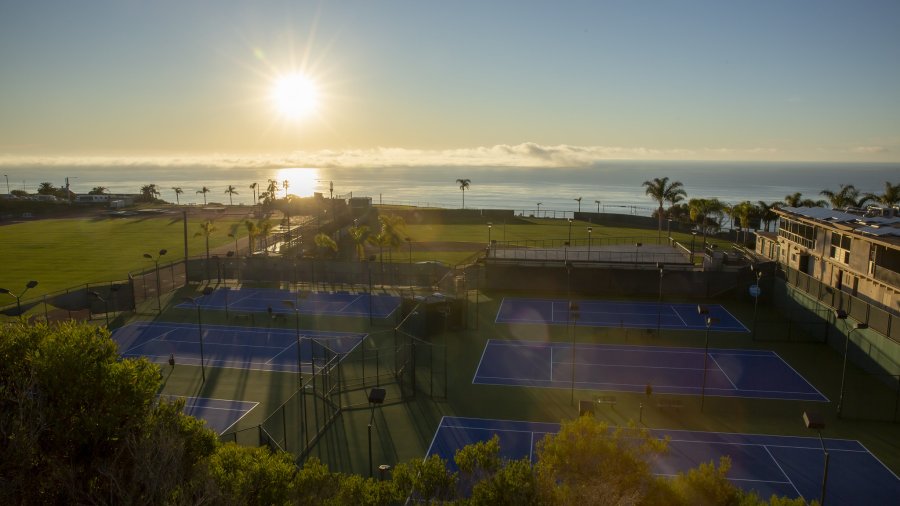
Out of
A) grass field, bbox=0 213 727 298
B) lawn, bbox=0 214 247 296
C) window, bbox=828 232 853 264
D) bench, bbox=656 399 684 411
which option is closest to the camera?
bench, bbox=656 399 684 411

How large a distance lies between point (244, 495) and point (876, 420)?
75.3ft

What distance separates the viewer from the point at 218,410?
2294 centimetres

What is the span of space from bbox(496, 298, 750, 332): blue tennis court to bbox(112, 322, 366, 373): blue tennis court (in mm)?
11900

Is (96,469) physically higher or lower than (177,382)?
higher

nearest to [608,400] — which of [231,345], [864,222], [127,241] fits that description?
[231,345]

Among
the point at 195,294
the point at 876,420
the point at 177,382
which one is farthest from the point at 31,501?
the point at 195,294

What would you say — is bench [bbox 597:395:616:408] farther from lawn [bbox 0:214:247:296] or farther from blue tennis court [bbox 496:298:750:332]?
lawn [bbox 0:214:247:296]

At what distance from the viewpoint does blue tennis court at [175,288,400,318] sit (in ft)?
124

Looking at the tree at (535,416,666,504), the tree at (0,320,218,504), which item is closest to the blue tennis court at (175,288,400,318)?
the tree at (0,320,218,504)

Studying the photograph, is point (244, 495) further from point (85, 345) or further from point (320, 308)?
point (320, 308)

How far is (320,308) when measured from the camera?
38.6m

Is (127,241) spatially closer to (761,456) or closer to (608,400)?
(608,400)

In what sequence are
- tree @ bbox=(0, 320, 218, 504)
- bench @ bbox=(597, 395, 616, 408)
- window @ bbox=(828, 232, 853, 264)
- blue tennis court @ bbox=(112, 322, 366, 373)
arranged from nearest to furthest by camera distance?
tree @ bbox=(0, 320, 218, 504) → bench @ bbox=(597, 395, 616, 408) → blue tennis court @ bbox=(112, 322, 366, 373) → window @ bbox=(828, 232, 853, 264)

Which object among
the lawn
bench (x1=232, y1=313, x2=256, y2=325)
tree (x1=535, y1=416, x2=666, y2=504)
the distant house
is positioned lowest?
bench (x1=232, y1=313, x2=256, y2=325)
